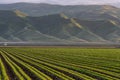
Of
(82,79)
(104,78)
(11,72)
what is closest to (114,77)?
(104,78)

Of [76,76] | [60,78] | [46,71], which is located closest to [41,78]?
[60,78]

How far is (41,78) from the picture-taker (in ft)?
129

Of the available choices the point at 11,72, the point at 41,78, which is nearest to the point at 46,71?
the point at 11,72

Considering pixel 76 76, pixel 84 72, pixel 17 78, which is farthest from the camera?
pixel 84 72

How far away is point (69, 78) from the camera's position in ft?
133

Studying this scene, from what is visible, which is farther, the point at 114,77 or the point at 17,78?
the point at 114,77

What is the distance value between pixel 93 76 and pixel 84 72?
383 centimetres

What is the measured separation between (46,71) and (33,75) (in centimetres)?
489

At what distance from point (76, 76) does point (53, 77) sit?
274cm

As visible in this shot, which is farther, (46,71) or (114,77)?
(46,71)

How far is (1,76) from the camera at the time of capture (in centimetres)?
4050

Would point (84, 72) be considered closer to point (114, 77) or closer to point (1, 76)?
point (114, 77)

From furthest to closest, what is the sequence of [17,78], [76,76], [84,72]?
[84,72] → [76,76] → [17,78]

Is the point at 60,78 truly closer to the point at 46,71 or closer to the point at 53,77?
the point at 53,77
